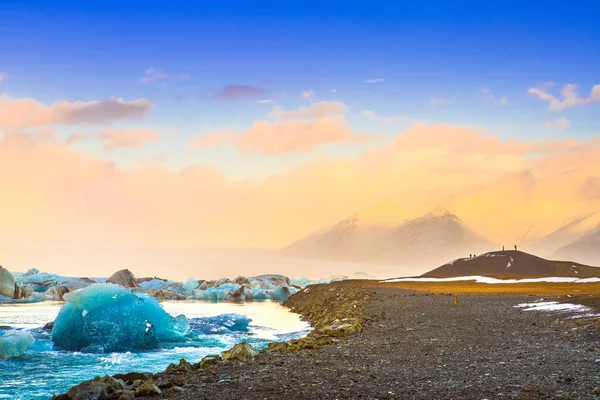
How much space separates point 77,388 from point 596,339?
Result: 11940 millimetres

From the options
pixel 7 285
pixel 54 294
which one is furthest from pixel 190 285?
pixel 7 285

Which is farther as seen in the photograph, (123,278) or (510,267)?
(510,267)

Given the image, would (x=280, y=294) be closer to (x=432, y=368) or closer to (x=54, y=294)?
(x=54, y=294)

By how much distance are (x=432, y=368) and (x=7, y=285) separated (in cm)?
4802

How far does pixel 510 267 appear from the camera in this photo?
80312mm

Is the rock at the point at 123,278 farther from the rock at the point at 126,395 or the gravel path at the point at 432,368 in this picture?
the rock at the point at 126,395

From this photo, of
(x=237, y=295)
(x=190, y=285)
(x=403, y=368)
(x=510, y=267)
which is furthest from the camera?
(x=510, y=267)

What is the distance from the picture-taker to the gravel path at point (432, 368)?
26.8 feet

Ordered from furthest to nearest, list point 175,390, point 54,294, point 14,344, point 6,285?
point 54,294 < point 6,285 < point 14,344 < point 175,390

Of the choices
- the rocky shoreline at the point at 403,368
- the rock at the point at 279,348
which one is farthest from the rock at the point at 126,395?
the rock at the point at 279,348

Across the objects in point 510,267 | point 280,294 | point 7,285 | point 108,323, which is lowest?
point 280,294

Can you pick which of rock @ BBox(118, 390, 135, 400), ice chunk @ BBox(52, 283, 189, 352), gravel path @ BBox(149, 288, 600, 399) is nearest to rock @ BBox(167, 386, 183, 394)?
gravel path @ BBox(149, 288, 600, 399)

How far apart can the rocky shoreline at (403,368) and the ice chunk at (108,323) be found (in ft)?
23.4

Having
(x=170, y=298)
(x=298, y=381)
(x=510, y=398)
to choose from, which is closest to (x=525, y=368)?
(x=510, y=398)
